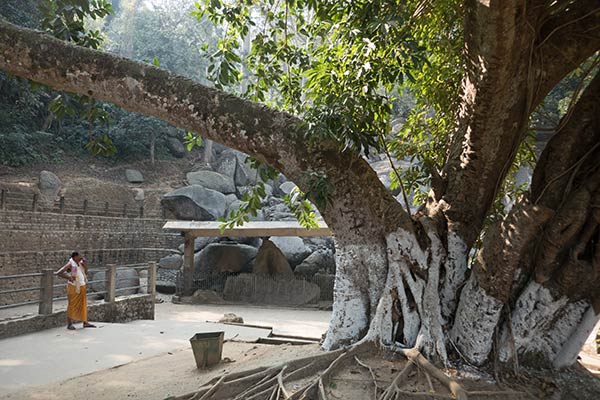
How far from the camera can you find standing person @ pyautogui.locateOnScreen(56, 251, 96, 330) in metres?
7.87

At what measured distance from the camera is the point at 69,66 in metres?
4.16

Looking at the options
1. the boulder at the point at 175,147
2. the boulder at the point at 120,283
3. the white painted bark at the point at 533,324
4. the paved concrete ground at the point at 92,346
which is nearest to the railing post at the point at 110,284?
the paved concrete ground at the point at 92,346

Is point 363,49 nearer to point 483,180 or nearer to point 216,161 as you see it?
point 483,180

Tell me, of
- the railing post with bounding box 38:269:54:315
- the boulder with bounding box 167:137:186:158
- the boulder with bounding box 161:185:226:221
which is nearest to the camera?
the railing post with bounding box 38:269:54:315

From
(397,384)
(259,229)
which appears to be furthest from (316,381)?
(259,229)

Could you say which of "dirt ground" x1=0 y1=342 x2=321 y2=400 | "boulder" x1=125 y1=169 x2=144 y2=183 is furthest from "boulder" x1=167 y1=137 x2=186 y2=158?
"dirt ground" x1=0 y1=342 x2=321 y2=400

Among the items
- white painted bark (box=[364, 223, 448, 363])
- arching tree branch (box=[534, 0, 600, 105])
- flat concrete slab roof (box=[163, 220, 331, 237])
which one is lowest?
white painted bark (box=[364, 223, 448, 363])

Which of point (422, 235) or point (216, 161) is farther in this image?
point (216, 161)

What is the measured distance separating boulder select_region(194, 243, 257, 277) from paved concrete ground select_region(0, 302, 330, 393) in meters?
5.92

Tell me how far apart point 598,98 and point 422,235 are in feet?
6.12

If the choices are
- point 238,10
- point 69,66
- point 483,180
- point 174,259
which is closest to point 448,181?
point 483,180

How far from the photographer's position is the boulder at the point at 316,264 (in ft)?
51.6

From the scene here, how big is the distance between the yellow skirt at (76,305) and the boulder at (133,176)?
1596 cm

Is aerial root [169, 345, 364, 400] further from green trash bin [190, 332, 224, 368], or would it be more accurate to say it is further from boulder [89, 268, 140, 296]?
boulder [89, 268, 140, 296]
